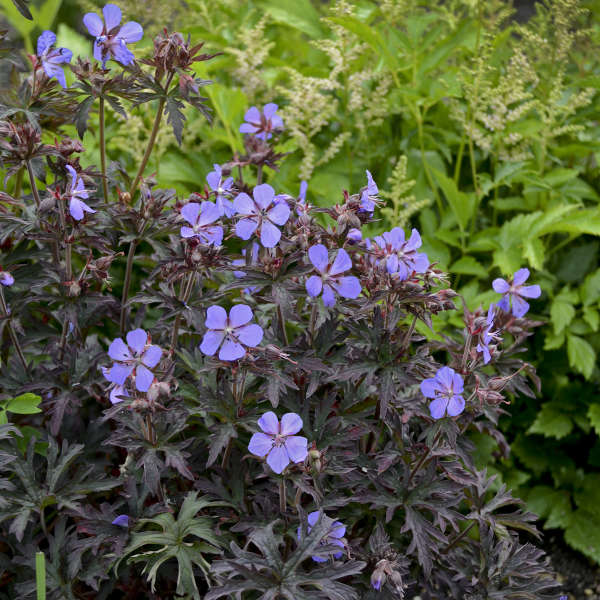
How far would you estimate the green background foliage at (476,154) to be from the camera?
2.25m

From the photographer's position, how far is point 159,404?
1214 mm

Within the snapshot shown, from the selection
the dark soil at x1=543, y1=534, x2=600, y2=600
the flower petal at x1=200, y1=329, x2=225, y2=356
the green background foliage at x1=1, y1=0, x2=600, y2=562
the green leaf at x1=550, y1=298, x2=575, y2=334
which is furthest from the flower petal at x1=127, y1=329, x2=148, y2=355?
the dark soil at x1=543, y1=534, x2=600, y2=600

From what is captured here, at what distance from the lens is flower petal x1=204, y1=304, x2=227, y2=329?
1.19m

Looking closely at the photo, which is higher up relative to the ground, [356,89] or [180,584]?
[356,89]

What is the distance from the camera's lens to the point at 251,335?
1212 millimetres

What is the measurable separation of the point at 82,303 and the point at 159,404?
0.42m

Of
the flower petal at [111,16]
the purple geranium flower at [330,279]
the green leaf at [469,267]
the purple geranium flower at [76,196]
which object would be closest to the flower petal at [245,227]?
the purple geranium flower at [330,279]

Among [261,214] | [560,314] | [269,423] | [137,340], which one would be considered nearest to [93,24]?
[261,214]

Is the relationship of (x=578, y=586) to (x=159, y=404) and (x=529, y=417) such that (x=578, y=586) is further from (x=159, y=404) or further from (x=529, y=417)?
(x=159, y=404)

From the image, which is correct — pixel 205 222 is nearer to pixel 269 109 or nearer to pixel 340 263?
pixel 340 263

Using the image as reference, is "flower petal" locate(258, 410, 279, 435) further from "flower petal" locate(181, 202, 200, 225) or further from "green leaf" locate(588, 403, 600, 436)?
"green leaf" locate(588, 403, 600, 436)

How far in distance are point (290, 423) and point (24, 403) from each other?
0.58 metres

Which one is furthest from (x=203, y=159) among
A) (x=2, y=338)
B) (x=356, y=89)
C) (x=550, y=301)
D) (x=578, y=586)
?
(x=578, y=586)

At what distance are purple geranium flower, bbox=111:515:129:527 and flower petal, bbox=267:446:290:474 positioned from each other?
37 cm
